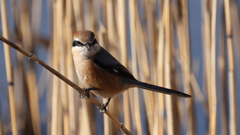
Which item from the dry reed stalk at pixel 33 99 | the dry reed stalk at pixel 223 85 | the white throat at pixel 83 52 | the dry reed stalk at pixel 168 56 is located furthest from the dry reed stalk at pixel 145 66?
the dry reed stalk at pixel 33 99

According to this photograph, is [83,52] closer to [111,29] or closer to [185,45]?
[111,29]

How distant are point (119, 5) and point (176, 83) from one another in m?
0.85

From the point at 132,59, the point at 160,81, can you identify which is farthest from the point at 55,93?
the point at 160,81

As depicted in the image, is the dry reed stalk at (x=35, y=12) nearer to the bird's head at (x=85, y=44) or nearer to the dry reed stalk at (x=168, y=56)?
the bird's head at (x=85, y=44)

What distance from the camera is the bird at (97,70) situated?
1.47 metres

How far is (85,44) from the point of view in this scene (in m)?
1.47

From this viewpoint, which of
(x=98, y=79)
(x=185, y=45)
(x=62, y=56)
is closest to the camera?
(x=98, y=79)

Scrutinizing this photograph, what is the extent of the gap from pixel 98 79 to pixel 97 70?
4 centimetres

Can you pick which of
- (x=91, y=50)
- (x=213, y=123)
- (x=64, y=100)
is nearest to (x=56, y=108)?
(x=64, y=100)

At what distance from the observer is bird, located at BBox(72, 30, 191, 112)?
4.84ft

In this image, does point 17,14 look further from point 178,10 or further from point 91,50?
point 178,10

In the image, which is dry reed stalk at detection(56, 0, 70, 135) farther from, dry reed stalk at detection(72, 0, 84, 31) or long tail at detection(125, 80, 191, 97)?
long tail at detection(125, 80, 191, 97)

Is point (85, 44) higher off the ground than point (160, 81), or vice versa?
point (85, 44)

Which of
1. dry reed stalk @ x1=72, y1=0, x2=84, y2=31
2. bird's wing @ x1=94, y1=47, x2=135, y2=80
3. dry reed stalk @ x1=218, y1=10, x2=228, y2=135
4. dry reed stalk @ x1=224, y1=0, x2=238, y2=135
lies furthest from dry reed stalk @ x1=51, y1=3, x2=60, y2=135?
dry reed stalk @ x1=218, y1=10, x2=228, y2=135
